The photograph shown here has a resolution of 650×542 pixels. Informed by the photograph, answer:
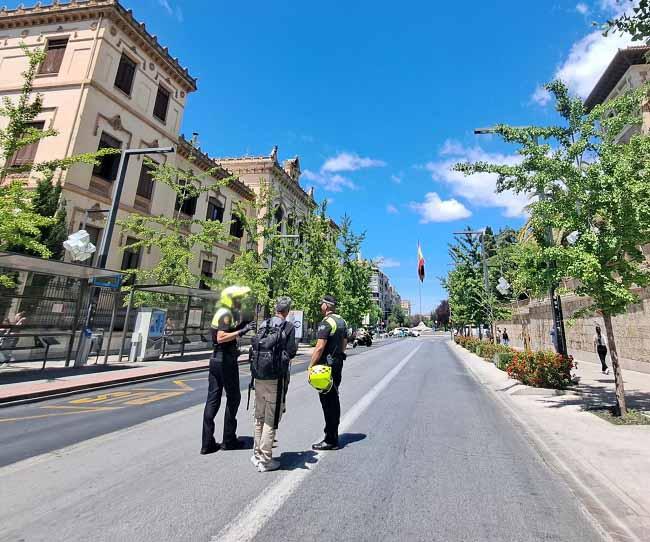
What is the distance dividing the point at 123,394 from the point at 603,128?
1188 cm

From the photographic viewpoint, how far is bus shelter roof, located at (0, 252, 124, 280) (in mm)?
9273

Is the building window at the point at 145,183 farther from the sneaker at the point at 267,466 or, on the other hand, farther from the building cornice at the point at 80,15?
the sneaker at the point at 267,466

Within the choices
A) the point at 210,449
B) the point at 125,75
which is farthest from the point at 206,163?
the point at 210,449

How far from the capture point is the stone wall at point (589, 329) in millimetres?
13148

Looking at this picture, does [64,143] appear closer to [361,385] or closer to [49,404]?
[49,404]

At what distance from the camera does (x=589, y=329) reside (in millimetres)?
18750

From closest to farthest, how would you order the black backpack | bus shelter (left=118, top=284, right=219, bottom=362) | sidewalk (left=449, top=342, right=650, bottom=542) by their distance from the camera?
sidewalk (left=449, top=342, right=650, bottom=542), the black backpack, bus shelter (left=118, top=284, right=219, bottom=362)

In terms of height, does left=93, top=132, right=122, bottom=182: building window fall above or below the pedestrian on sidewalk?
above

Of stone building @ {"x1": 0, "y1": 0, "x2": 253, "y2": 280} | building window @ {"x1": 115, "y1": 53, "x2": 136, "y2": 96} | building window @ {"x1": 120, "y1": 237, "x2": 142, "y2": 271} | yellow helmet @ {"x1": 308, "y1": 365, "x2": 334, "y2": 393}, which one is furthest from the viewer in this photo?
building window @ {"x1": 120, "y1": 237, "x2": 142, "y2": 271}

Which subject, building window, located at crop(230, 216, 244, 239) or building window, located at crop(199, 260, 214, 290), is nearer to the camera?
building window, located at crop(199, 260, 214, 290)

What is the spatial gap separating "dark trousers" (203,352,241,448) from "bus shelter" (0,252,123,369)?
812cm

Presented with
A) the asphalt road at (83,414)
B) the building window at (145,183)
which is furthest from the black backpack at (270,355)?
the building window at (145,183)

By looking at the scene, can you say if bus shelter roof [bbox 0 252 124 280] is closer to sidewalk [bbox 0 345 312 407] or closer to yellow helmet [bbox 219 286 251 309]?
sidewalk [bbox 0 345 312 407]

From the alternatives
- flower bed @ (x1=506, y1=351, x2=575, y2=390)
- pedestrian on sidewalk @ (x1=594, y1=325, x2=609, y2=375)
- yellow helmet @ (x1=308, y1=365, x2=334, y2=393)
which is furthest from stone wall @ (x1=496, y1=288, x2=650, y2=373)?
yellow helmet @ (x1=308, y1=365, x2=334, y2=393)
